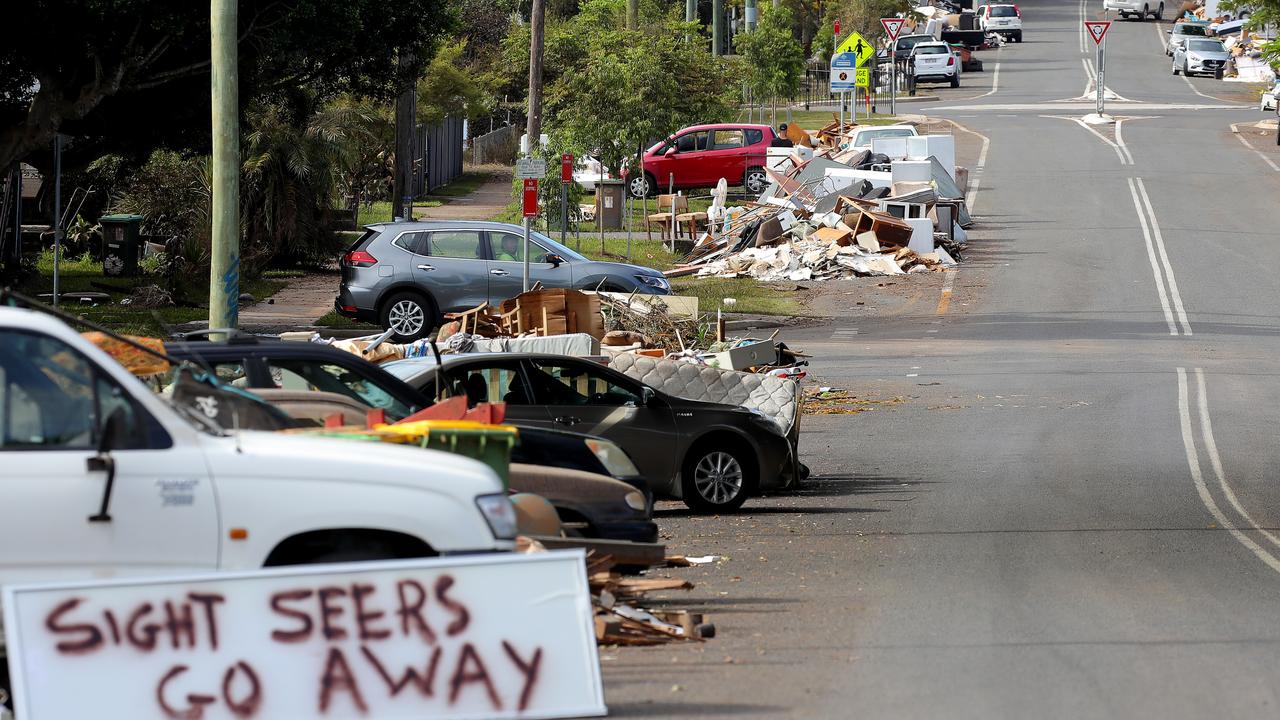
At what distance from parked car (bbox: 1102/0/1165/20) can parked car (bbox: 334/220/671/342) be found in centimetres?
7508

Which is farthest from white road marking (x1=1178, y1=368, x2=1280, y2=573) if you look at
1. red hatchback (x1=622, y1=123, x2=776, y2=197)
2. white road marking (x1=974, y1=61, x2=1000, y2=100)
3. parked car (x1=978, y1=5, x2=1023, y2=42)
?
parked car (x1=978, y1=5, x2=1023, y2=42)

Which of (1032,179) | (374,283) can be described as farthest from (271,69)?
(1032,179)

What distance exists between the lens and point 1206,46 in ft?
235

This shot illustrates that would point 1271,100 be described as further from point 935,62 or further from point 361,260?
point 361,260

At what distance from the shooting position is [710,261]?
35.2m

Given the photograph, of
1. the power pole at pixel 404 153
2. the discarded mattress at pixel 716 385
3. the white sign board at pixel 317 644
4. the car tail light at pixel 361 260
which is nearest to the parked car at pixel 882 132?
the power pole at pixel 404 153

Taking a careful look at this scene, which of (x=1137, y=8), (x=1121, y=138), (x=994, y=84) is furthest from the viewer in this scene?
(x=1137, y=8)

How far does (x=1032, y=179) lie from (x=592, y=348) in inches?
1216

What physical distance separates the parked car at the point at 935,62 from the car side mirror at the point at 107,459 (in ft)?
215

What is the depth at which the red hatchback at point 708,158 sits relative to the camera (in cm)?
4334

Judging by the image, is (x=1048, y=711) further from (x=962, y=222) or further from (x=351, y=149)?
(x=962, y=222)

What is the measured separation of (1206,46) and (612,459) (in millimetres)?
A: 67525

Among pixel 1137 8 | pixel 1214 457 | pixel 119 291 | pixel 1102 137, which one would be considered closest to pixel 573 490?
pixel 1214 457

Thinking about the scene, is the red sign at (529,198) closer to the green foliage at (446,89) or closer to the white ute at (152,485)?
the white ute at (152,485)
